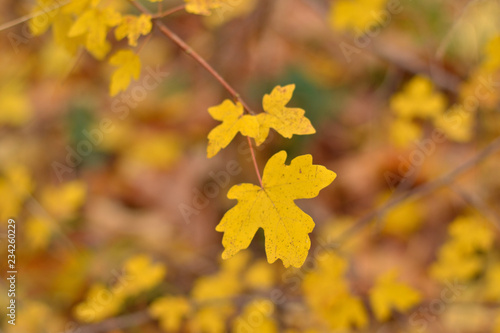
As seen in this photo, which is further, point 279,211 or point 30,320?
point 30,320

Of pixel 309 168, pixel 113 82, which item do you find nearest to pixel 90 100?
pixel 113 82

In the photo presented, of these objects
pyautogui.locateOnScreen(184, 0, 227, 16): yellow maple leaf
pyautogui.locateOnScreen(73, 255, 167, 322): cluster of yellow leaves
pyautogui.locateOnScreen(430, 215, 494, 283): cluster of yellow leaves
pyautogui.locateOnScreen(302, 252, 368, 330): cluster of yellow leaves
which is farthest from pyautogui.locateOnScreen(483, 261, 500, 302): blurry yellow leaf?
pyautogui.locateOnScreen(184, 0, 227, 16): yellow maple leaf

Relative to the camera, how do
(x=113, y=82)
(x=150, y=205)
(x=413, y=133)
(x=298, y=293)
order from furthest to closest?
(x=150, y=205) < (x=298, y=293) < (x=413, y=133) < (x=113, y=82)

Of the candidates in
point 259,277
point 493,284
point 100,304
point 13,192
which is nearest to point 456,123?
point 493,284

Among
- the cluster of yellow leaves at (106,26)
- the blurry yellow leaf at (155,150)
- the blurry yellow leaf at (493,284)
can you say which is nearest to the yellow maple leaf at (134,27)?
the cluster of yellow leaves at (106,26)

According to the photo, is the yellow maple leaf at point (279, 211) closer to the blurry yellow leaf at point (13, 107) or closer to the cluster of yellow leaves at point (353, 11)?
the cluster of yellow leaves at point (353, 11)

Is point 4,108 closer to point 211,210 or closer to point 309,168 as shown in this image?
point 211,210

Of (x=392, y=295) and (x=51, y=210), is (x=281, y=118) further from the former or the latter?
(x=51, y=210)

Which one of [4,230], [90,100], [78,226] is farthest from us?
[90,100]
